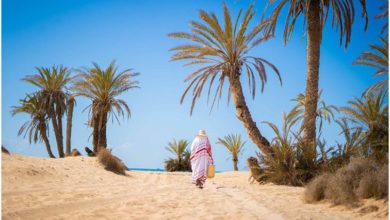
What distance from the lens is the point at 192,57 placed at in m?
16.1

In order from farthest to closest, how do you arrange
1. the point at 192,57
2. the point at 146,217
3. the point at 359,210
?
the point at 192,57
the point at 359,210
the point at 146,217

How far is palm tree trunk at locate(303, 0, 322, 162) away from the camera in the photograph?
13.5 m

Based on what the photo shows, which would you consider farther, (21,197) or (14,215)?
(21,197)

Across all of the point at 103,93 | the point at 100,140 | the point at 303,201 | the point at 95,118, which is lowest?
the point at 303,201

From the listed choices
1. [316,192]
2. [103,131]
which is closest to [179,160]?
[103,131]

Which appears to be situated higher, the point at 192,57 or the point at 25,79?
the point at 25,79

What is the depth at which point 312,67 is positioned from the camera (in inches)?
542

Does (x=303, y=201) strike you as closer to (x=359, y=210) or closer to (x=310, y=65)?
(x=359, y=210)

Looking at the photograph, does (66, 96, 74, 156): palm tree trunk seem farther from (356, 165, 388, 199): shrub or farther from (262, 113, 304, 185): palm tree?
(356, 165, 388, 199): shrub

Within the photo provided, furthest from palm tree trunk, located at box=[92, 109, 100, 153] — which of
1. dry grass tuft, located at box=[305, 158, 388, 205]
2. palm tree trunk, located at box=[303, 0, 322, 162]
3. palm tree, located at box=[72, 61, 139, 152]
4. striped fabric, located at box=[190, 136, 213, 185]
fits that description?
dry grass tuft, located at box=[305, 158, 388, 205]

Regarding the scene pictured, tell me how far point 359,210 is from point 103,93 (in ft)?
65.1

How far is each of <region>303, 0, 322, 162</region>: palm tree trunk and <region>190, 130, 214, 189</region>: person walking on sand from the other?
4.40m

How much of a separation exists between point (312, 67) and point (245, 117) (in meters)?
3.40

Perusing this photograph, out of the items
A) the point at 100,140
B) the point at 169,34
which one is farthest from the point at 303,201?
the point at 100,140
